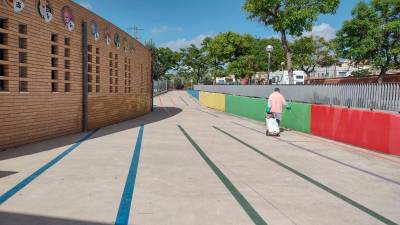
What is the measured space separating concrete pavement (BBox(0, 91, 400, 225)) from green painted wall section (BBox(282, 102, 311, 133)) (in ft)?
13.1

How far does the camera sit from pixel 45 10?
457 inches

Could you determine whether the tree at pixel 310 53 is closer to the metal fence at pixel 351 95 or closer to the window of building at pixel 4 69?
the metal fence at pixel 351 95

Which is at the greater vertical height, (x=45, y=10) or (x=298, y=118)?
(x=45, y=10)

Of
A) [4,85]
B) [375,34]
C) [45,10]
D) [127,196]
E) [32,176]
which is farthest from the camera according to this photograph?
[375,34]

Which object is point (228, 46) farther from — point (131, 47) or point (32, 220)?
point (32, 220)

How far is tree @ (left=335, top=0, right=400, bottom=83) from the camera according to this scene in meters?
35.5

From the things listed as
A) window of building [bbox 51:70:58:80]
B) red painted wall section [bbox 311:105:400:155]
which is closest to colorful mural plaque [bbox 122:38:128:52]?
window of building [bbox 51:70:58:80]

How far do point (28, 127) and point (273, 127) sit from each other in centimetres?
817

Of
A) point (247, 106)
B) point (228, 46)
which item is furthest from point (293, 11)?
point (228, 46)

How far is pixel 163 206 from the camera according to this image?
18.9ft

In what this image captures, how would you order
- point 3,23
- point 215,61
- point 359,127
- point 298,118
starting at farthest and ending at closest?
point 215,61, point 298,118, point 359,127, point 3,23

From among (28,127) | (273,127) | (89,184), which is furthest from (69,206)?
(273,127)

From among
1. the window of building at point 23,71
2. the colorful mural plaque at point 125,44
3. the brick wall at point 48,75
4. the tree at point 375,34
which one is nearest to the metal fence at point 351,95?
the colorful mural plaque at point 125,44

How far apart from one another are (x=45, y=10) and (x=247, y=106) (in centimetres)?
1510
